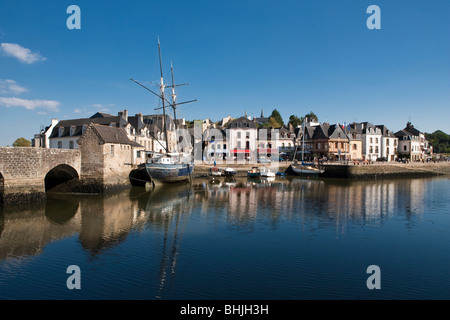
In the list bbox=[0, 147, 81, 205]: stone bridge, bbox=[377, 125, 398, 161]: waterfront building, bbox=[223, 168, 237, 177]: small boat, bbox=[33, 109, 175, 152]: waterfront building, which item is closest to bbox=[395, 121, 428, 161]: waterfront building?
bbox=[377, 125, 398, 161]: waterfront building

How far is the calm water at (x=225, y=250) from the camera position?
9773 mm

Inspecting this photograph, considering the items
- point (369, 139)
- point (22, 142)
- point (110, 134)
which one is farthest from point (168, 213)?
point (369, 139)

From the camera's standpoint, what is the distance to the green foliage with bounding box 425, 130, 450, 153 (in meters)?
116

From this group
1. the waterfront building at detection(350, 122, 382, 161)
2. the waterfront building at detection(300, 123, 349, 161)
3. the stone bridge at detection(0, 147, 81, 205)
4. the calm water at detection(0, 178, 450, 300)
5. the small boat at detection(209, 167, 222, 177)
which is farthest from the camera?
the waterfront building at detection(350, 122, 382, 161)

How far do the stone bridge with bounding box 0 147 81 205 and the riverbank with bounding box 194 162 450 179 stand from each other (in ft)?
79.1

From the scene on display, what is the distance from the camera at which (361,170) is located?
165 feet

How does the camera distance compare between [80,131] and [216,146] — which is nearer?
[80,131]

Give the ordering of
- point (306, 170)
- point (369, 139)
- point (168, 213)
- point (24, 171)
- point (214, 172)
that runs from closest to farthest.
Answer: point (168, 213) < point (24, 171) < point (214, 172) < point (306, 170) < point (369, 139)

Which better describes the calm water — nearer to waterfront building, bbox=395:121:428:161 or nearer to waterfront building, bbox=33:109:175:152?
waterfront building, bbox=33:109:175:152

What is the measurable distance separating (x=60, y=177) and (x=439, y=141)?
138030mm

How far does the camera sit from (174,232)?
16562 millimetres

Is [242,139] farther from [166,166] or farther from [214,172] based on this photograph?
[166,166]

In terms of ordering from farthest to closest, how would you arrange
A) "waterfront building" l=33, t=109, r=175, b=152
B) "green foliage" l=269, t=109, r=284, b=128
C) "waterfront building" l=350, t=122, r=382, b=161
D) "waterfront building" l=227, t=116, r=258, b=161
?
"green foliage" l=269, t=109, r=284, b=128
"waterfront building" l=350, t=122, r=382, b=161
"waterfront building" l=227, t=116, r=258, b=161
"waterfront building" l=33, t=109, r=175, b=152

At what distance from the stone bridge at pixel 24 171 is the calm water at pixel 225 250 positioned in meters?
1.35
